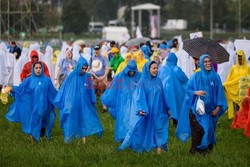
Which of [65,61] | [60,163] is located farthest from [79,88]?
[65,61]

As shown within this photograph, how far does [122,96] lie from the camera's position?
1545 centimetres

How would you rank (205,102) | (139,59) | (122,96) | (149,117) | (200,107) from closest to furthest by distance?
(200,107)
(205,102)
(149,117)
(122,96)
(139,59)

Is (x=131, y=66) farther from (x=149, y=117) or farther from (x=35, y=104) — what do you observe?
(x=35, y=104)

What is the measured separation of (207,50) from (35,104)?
11.3 ft

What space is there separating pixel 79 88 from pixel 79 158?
99.8 inches

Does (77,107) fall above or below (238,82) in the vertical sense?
below

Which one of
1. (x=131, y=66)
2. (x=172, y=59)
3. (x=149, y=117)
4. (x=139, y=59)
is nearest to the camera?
(x=149, y=117)

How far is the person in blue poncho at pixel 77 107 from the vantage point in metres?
15.4

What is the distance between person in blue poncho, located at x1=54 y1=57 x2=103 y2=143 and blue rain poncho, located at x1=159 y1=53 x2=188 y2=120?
2489 millimetres

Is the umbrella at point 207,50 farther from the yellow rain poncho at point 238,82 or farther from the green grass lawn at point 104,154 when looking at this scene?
the yellow rain poncho at point 238,82

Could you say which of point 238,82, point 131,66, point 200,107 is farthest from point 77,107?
point 238,82

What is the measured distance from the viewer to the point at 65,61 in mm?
22750

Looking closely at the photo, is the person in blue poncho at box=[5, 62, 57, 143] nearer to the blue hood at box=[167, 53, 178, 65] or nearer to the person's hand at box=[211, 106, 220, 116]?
the blue hood at box=[167, 53, 178, 65]

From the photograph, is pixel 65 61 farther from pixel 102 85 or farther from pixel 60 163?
pixel 60 163
